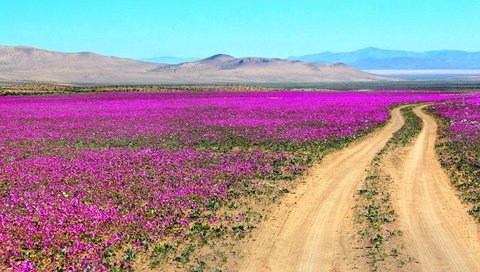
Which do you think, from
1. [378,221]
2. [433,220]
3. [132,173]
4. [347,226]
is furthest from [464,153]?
[132,173]

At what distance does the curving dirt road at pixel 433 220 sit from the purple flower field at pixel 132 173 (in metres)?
4.66

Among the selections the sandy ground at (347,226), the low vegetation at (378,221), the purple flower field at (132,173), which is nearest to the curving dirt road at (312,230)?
the sandy ground at (347,226)

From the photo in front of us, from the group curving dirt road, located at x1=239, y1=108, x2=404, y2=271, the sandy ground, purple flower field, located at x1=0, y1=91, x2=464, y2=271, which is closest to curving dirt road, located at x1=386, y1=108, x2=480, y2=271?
the sandy ground

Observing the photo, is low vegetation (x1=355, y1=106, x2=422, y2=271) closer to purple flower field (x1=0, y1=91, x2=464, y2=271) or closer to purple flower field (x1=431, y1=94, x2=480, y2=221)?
purple flower field (x1=431, y1=94, x2=480, y2=221)

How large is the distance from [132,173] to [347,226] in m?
10.2

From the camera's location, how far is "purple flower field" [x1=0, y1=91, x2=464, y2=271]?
1310 cm

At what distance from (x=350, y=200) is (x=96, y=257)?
830 cm

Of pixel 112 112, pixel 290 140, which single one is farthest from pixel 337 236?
pixel 112 112

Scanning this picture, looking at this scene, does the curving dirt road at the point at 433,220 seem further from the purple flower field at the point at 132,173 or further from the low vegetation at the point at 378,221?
the purple flower field at the point at 132,173

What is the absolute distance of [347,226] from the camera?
1395 centimetres

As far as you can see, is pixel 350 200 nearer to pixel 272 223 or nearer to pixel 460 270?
pixel 272 223

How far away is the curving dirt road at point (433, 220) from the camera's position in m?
11.5

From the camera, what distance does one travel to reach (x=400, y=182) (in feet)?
62.2

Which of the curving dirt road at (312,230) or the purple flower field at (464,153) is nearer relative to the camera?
the curving dirt road at (312,230)
